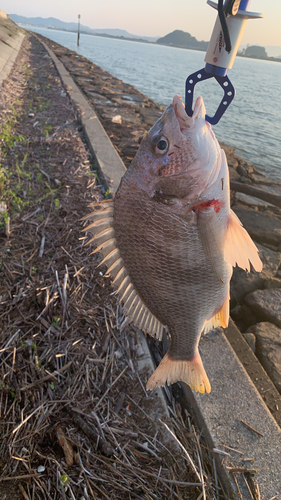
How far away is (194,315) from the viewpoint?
1725 millimetres

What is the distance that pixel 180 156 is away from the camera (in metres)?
1.52

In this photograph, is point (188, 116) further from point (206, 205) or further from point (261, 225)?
point (261, 225)

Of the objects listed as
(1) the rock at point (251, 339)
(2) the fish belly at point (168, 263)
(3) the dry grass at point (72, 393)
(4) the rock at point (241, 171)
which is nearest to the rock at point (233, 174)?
(4) the rock at point (241, 171)

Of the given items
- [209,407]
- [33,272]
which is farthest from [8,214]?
[209,407]

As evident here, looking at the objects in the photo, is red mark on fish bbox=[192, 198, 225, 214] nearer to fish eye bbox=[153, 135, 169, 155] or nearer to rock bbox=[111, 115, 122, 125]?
fish eye bbox=[153, 135, 169, 155]

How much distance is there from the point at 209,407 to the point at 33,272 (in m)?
1.98

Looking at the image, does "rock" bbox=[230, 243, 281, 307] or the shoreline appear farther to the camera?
"rock" bbox=[230, 243, 281, 307]

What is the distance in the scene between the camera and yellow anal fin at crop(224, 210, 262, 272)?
1575mm

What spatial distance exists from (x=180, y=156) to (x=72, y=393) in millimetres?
1825

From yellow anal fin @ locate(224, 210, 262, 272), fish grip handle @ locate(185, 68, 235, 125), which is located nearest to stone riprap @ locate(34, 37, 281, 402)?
fish grip handle @ locate(185, 68, 235, 125)

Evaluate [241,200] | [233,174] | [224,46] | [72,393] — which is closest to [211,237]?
[224,46]

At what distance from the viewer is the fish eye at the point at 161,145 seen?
1541mm

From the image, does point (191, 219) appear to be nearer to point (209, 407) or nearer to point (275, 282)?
point (209, 407)

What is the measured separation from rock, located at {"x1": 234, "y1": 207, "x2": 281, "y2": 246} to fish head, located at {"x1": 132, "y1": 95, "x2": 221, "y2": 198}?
11.6 feet
